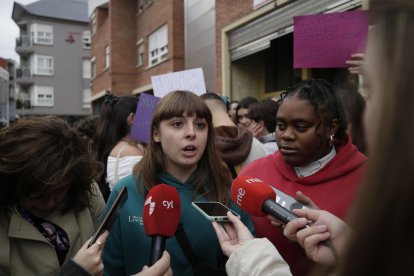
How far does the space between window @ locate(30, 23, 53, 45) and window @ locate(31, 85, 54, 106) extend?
15.1ft

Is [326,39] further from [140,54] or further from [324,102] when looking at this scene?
[140,54]

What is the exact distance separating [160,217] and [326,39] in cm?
174

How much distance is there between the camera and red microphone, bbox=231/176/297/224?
1.44 meters

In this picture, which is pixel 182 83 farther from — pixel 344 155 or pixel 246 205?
pixel 246 205

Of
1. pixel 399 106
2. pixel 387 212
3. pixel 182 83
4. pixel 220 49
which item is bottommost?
pixel 387 212

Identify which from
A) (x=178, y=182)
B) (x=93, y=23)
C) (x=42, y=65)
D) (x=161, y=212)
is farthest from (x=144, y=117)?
(x=42, y=65)

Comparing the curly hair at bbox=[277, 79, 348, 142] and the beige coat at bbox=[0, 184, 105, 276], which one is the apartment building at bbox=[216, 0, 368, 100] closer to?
the curly hair at bbox=[277, 79, 348, 142]

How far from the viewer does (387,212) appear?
2.24ft

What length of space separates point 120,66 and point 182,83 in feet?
49.4

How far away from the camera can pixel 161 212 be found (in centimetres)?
162

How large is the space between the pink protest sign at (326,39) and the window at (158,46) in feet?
40.0

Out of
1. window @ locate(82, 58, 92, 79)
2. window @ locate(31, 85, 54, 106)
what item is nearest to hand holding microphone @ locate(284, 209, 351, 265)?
window @ locate(82, 58, 92, 79)

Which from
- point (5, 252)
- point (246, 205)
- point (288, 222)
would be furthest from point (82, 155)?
point (288, 222)

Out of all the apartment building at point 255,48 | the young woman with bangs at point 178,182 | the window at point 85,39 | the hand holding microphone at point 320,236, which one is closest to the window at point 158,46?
the apartment building at point 255,48
